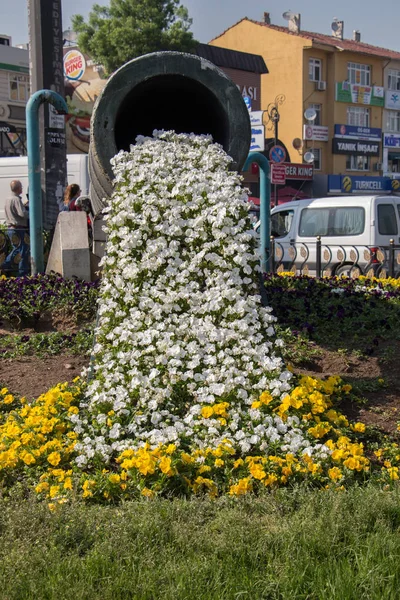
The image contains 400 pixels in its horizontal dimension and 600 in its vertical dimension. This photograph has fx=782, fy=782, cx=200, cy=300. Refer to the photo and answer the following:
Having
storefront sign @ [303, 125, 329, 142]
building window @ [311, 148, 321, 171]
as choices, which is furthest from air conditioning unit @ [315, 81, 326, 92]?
building window @ [311, 148, 321, 171]

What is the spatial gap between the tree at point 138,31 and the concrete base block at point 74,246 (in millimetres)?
26154

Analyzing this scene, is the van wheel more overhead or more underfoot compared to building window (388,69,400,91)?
more underfoot

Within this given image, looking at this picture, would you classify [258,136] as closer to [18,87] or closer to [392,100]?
[18,87]

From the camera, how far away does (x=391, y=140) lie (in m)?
50.2

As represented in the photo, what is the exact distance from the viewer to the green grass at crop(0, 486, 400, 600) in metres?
2.59

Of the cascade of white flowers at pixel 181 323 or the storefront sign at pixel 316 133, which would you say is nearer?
the cascade of white flowers at pixel 181 323

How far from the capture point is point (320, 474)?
144 inches

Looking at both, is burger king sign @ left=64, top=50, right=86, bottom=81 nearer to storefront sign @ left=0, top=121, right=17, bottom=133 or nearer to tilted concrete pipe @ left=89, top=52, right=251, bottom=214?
storefront sign @ left=0, top=121, right=17, bottom=133

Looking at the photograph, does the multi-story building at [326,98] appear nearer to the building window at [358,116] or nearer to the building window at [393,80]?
the building window at [358,116]

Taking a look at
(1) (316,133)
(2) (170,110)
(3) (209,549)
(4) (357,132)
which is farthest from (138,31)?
(3) (209,549)

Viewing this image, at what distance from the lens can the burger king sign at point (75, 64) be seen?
3891cm

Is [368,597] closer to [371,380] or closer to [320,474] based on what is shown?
[320,474]

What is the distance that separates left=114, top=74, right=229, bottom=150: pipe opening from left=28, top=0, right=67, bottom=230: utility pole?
3.60m

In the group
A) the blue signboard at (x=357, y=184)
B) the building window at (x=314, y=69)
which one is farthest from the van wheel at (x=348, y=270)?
the building window at (x=314, y=69)
